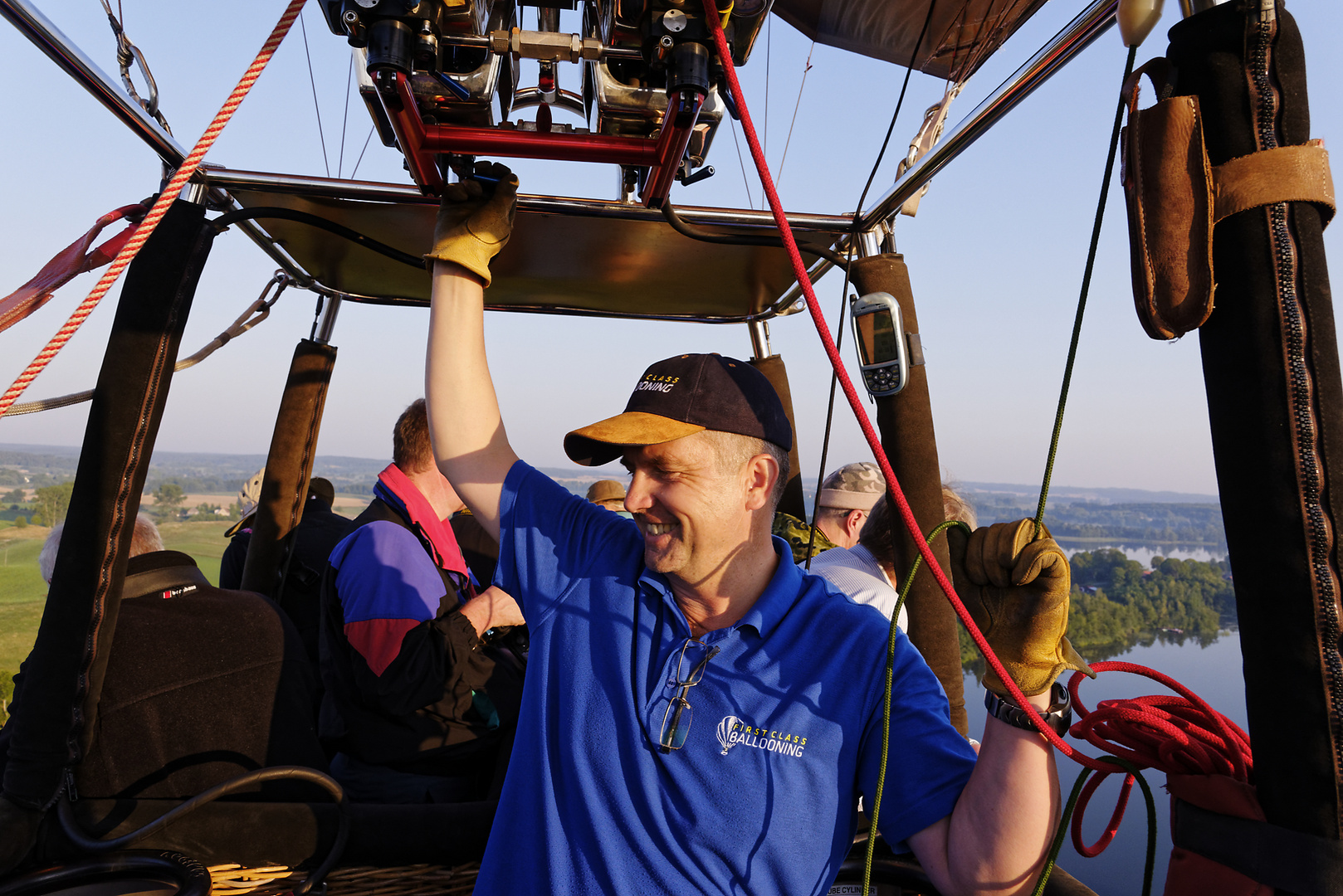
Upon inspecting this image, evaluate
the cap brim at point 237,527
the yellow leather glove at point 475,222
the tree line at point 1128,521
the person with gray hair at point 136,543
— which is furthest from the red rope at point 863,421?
the tree line at point 1128,521

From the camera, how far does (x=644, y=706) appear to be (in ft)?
4.54

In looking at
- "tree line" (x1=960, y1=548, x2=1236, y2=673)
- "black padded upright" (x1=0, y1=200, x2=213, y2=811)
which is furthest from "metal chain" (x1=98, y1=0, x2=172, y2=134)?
"tree line" (x1=960, y1=548, x2=1236, y2=673)

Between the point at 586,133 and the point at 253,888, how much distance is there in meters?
1.78

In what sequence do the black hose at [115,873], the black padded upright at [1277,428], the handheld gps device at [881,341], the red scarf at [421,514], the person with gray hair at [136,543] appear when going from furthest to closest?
1. the red scarf at [421,514]
2. the person with gray hair at [136,543]
3. the handheld gps device at [881,341]
4. the black hose at [115,873]
5. the black padded upright at [1277,428]

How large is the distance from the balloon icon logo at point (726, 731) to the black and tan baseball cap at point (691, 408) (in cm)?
50

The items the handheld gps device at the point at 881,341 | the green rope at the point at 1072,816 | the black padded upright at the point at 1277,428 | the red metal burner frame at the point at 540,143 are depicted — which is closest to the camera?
the black padded upright at the point at 1277,428

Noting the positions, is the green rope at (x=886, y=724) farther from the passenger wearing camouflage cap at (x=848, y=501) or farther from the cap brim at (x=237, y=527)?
the cap brim at (x=237, y=527)

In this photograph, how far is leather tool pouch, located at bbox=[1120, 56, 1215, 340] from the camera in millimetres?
918

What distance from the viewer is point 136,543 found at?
2336 millimetres

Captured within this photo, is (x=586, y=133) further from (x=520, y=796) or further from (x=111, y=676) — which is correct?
(x=111, y=676)

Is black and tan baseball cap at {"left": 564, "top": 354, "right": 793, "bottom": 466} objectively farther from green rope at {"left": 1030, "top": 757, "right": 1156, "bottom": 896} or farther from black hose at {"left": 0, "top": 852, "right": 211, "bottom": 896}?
black hose at {"left": 0, "top": 852, "right": 211, "bottom": 896}

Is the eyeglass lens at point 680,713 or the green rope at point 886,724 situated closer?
the green rope at point 886,724

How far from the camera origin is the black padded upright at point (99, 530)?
5.64ft

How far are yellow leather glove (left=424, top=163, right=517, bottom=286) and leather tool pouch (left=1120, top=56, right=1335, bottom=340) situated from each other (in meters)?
1.16
